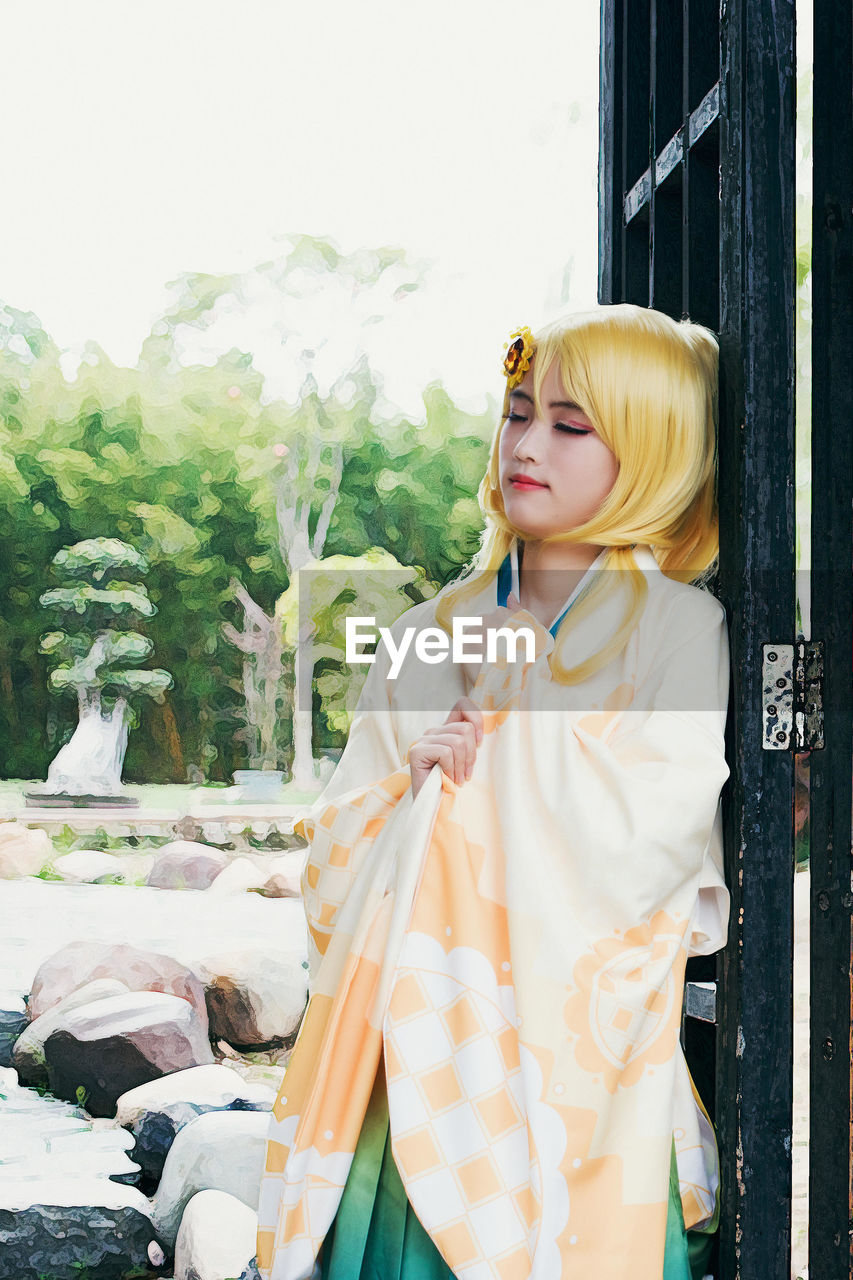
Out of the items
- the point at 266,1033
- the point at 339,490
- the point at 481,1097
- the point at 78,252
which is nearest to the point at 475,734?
the point at 481,1097

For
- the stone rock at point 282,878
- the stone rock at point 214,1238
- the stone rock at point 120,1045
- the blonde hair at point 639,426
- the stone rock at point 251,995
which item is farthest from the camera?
the stone rock at point 282,878

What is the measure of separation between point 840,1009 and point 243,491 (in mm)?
5784

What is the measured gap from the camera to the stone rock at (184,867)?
516cm

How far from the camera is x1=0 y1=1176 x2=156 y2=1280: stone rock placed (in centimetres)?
189

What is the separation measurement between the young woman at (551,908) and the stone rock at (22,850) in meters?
4.87

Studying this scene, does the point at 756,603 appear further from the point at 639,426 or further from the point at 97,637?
the point at 97,637

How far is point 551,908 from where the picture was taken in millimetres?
708

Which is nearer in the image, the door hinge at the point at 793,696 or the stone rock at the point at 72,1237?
the door hinge at the point at 793,696

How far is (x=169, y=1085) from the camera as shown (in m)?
2.31

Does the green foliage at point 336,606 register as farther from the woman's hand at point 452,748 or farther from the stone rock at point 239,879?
the woman's hand at point 452,748

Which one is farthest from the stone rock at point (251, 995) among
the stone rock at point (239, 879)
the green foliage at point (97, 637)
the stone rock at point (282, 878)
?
the green foliage at point (97, 637)

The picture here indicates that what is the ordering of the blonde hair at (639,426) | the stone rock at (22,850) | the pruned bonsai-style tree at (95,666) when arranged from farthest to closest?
the pruned bonsai-style tree at (95,666)
the stone rock at (22,850)
the blonde hair at (639,426)

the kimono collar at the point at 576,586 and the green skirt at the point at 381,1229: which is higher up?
the kimono collar at the point at 576,586

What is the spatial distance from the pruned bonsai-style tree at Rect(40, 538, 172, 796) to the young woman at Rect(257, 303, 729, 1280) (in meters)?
4.95
